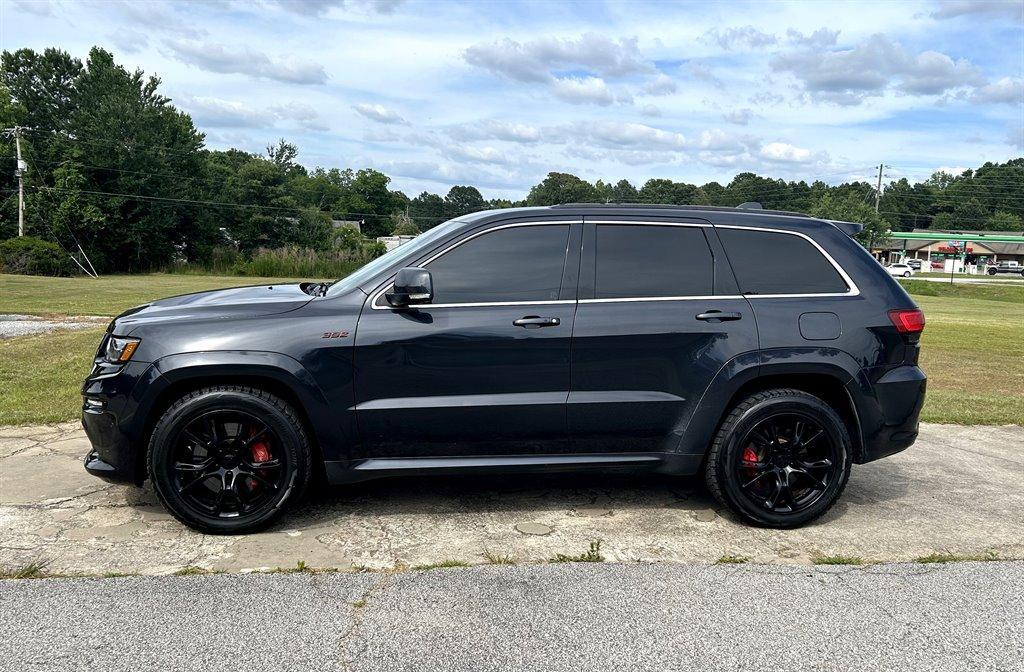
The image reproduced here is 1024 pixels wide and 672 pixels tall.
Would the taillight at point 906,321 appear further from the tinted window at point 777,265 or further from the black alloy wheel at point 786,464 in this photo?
the black alloy wheel at point 786,464

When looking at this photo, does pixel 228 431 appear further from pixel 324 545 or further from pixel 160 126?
pixel 160 126

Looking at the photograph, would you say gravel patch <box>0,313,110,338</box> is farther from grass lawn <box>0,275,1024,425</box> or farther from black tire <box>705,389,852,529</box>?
black tire <box>705,389,852,529</box>

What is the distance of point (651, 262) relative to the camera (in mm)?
4352

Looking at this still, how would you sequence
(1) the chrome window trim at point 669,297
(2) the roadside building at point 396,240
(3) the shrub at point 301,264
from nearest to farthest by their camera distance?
(1) the chrome window trim at point 669,297 → (2) the roadside building at point 396,240 → (3) the shrub at point 301,264

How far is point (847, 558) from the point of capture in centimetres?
388

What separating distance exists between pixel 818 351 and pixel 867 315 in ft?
1.23

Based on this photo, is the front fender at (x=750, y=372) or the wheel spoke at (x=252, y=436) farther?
the front fender at (x=750, y=372)

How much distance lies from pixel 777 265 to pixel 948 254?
11291 cm

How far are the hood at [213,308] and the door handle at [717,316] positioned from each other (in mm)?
2208

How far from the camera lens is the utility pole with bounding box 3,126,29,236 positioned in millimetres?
49250

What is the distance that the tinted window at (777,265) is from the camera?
439 cm

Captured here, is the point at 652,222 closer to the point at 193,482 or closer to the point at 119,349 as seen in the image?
the point at 193,482

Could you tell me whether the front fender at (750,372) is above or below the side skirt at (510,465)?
above

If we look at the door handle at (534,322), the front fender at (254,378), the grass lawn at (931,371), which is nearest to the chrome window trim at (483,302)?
the door handle at (534,322)
